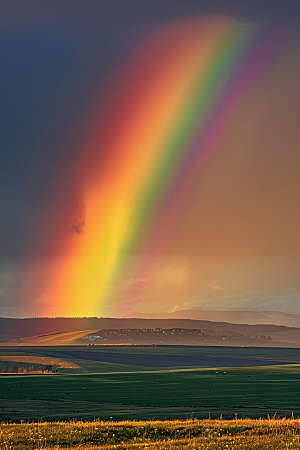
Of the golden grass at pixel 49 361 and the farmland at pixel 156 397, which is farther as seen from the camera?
the golden grass at pixel 49 361

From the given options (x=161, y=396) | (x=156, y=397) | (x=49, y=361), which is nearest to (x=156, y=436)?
(x=156, y=397)

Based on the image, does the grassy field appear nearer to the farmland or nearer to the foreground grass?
the farmland

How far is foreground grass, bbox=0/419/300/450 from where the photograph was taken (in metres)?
22.9

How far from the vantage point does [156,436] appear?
26281mm

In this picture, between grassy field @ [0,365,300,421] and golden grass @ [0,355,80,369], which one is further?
golden grass @ [0,355,80,369]

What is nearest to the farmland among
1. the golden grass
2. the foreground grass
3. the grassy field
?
the grassy field

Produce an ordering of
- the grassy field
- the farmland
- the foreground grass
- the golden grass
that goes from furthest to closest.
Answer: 1. the golden grass
2. the grassy field
3. the farmland
4. the foreground grass

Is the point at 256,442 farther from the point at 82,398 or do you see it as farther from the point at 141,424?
the point at 82,398

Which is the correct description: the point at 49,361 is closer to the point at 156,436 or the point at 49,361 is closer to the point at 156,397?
the point at 156,397

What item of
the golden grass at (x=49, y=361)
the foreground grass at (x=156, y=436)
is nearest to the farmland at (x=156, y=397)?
the foreground grass at (x=156, y=436)

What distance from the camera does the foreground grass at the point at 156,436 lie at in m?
22.9

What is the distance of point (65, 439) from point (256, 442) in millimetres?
7914

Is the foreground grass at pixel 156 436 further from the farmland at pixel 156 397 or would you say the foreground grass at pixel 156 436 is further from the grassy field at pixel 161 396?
the grassy field at pixel 161 396

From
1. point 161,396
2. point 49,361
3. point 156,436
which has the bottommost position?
point 161,396
